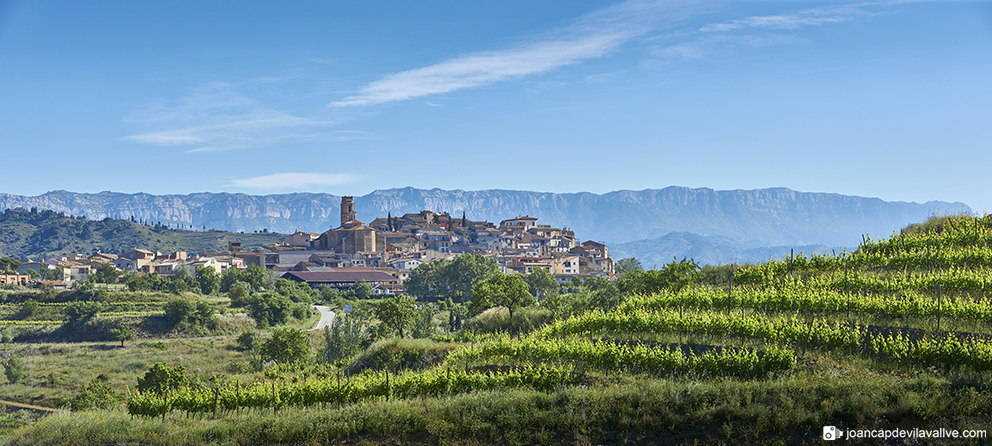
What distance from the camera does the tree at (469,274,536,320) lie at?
37.9 metres

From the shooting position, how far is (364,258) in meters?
156

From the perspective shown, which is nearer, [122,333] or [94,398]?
[94,398]

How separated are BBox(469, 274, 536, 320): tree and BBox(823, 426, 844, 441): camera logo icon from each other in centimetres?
2407

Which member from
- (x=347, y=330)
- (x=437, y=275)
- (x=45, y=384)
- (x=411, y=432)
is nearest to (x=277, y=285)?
(x=437, y=275)

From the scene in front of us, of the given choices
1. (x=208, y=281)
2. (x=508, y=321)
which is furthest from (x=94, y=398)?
(x=208, y=281)

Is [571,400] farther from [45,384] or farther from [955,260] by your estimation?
[45,384]

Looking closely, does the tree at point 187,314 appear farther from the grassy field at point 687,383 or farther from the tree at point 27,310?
the grassy field at point 687,383

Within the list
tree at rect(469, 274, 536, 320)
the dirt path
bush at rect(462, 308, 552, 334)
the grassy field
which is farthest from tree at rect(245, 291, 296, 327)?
the grassy field

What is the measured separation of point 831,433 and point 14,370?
69385mm

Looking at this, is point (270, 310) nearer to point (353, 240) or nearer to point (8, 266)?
point (353, 240)

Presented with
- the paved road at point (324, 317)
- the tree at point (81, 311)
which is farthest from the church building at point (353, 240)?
the tree at point (81, 311)

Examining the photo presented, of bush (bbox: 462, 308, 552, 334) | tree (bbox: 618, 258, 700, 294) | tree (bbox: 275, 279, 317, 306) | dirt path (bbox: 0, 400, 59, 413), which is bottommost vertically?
dirt path (bbox: 0, 400, 59, 413)

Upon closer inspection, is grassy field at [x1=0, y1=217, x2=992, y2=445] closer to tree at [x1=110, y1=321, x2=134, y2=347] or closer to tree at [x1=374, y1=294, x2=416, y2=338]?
tree at [x1=374, y1=294, x2=416, y2=338]

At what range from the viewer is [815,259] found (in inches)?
1156
